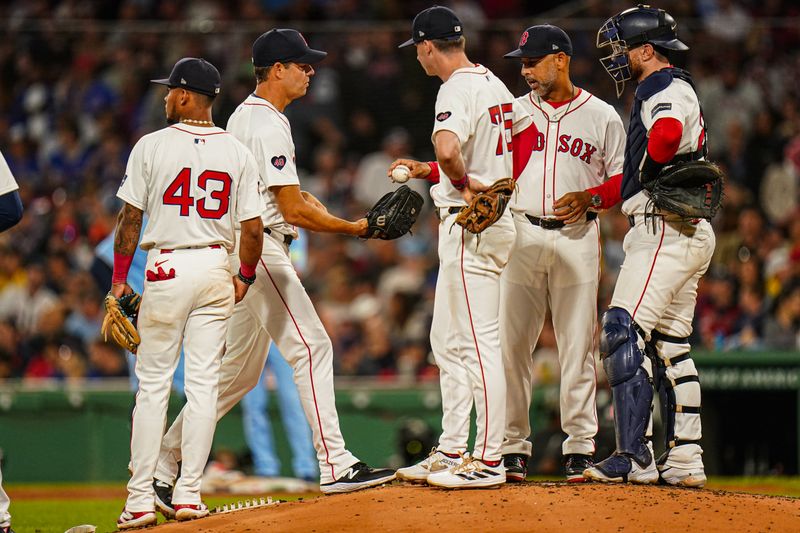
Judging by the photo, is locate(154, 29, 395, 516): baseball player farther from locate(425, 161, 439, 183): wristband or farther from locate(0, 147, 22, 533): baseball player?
locate(0, 147, 22, 533): baseball player

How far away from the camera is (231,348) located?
6.33m

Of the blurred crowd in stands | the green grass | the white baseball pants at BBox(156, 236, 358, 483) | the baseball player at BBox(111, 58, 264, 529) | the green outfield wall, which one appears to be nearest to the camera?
the baseball player at BBox(111, 58, 264, 529)

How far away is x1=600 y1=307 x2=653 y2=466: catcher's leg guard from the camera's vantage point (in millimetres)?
5973

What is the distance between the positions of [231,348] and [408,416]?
15.3 ft

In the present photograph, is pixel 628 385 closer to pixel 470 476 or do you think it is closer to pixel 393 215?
pixel 470 476

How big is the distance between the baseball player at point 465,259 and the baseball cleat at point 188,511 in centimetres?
107

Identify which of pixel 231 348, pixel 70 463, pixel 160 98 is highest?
pixel 160 98

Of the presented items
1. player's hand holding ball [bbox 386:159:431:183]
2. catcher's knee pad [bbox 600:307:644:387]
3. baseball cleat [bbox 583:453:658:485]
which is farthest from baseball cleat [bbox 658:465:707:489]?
player's hand holding ball [bbox 386:159:431:183]

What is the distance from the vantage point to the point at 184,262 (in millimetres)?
5711

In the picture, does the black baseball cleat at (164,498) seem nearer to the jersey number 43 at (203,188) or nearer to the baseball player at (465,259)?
the baseball player at (465,259)

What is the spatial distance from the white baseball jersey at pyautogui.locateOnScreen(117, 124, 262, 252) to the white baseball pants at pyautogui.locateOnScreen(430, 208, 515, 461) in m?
1.03

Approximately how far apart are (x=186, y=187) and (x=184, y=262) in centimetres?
37

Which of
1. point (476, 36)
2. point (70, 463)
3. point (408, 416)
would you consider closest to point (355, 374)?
point (408, 416)

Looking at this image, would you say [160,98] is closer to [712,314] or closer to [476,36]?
[476,36]
